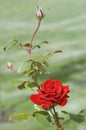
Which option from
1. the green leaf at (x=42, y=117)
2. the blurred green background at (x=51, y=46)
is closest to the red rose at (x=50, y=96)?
the green leaf at (x=42, y=117)

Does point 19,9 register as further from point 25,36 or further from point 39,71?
point 39,71

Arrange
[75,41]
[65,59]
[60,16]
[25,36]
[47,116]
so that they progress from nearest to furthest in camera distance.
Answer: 1. [47,116]
2. [65,59]
3. [75,41]
4. [25,36]
5. [60,16]

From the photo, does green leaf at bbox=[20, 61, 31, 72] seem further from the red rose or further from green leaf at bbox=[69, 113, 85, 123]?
green leaf at bbox=[69, 113, 85, 123]

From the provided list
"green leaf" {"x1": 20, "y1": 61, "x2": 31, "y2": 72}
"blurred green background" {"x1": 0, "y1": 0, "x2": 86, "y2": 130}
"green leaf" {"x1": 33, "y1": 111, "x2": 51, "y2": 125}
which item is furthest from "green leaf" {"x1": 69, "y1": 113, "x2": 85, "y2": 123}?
"blurred green background" {"x1": 0, "y1": 0, "x2": 86, "y2": 130}

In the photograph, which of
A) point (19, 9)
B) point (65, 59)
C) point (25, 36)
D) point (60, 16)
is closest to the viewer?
point (65, 59)

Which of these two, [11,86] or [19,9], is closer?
[11,86]

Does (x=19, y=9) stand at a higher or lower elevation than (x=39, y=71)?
higher

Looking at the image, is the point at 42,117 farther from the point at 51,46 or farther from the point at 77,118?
A: the point at 51,46

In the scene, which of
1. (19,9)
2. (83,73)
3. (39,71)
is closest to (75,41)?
(83,73)
